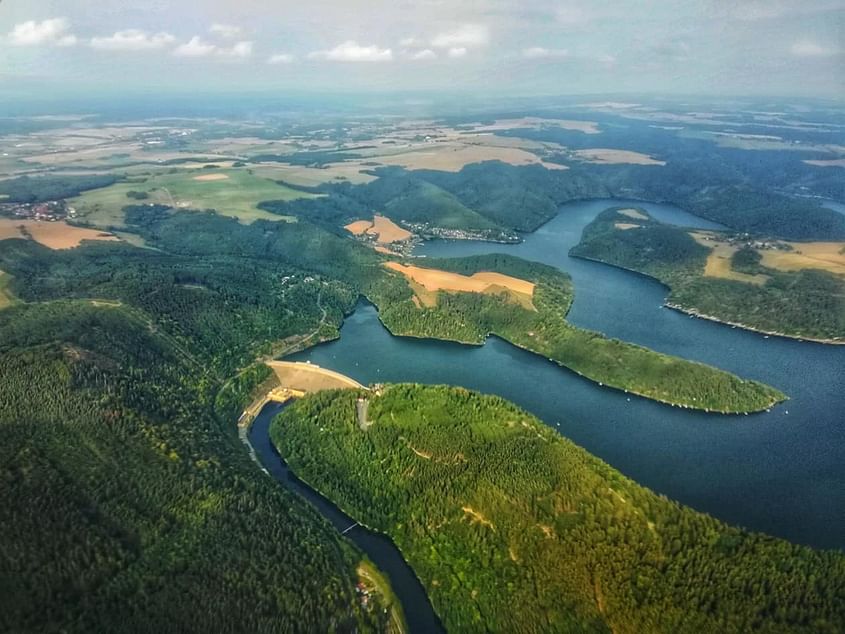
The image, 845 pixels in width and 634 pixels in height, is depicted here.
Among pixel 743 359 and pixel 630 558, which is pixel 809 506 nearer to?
pixel 630 558

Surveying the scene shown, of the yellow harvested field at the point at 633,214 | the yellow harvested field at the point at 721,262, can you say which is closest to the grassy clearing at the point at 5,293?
the yellow harvested field at the point at 721,262

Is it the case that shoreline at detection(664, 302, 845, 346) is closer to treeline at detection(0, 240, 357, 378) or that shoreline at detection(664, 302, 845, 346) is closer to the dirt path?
treeline at detection(0, 240, 357, 378)

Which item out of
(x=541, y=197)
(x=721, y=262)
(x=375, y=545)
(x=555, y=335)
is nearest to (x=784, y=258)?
(x=721, y=262)

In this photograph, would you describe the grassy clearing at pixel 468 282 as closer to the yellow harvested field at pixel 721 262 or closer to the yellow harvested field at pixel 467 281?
the yellow harvested field at pixel 467 281

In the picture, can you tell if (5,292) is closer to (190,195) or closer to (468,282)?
(468,282)

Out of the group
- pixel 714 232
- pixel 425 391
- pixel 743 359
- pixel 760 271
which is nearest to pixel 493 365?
pixel 425 391

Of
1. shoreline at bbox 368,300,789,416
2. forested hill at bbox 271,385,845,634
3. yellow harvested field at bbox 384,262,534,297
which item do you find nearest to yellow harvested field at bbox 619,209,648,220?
yellow harvested field at bbox 384,262,534,297
